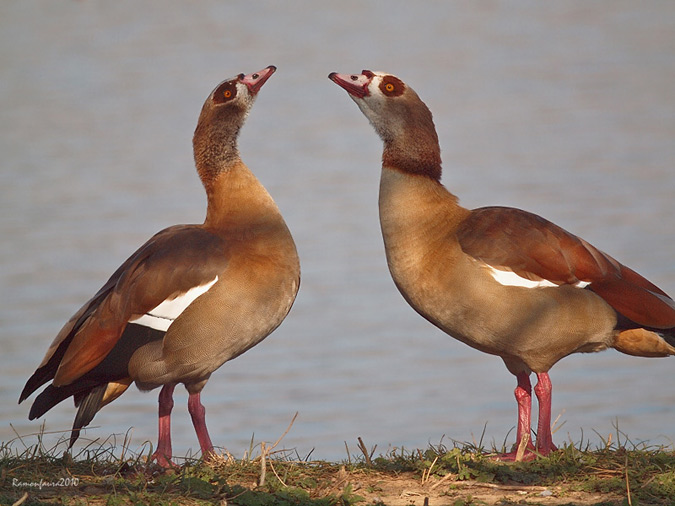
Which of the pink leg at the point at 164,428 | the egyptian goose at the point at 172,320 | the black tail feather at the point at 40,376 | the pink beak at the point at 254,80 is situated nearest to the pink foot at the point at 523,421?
the egyptian goose at the point at 172,320

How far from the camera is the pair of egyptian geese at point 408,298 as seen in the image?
249 inches

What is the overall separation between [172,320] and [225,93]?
1604 millimetres

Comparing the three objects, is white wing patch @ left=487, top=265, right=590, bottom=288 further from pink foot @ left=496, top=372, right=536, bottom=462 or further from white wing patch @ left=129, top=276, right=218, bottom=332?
white wing patch @ left=129, top=276, right=218, bottom=332

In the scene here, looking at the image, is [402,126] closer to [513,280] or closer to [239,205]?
[239,205]

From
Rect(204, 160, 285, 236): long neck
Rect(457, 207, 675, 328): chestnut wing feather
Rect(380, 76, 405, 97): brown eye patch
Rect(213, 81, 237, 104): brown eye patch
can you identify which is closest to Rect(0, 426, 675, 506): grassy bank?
Rect(457, 207, 675, 328): chestnut wing feather

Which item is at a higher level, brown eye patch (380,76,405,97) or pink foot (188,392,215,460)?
brown eye patch (380,76,405,97)

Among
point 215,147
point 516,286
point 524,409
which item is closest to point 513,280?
point 516,286

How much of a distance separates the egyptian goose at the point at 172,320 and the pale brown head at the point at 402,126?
34.1 inches

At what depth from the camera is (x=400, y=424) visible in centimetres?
980

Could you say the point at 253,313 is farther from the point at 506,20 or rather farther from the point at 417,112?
the point at 506,20

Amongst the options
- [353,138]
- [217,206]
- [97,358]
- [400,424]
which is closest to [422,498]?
[97,358]

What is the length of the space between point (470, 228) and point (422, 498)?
1766 mm

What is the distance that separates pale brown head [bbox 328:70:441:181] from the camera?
22.5 ft

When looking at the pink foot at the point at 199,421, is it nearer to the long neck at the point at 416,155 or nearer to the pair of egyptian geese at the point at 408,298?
the pair of egyptian geese at the point at 408,298
